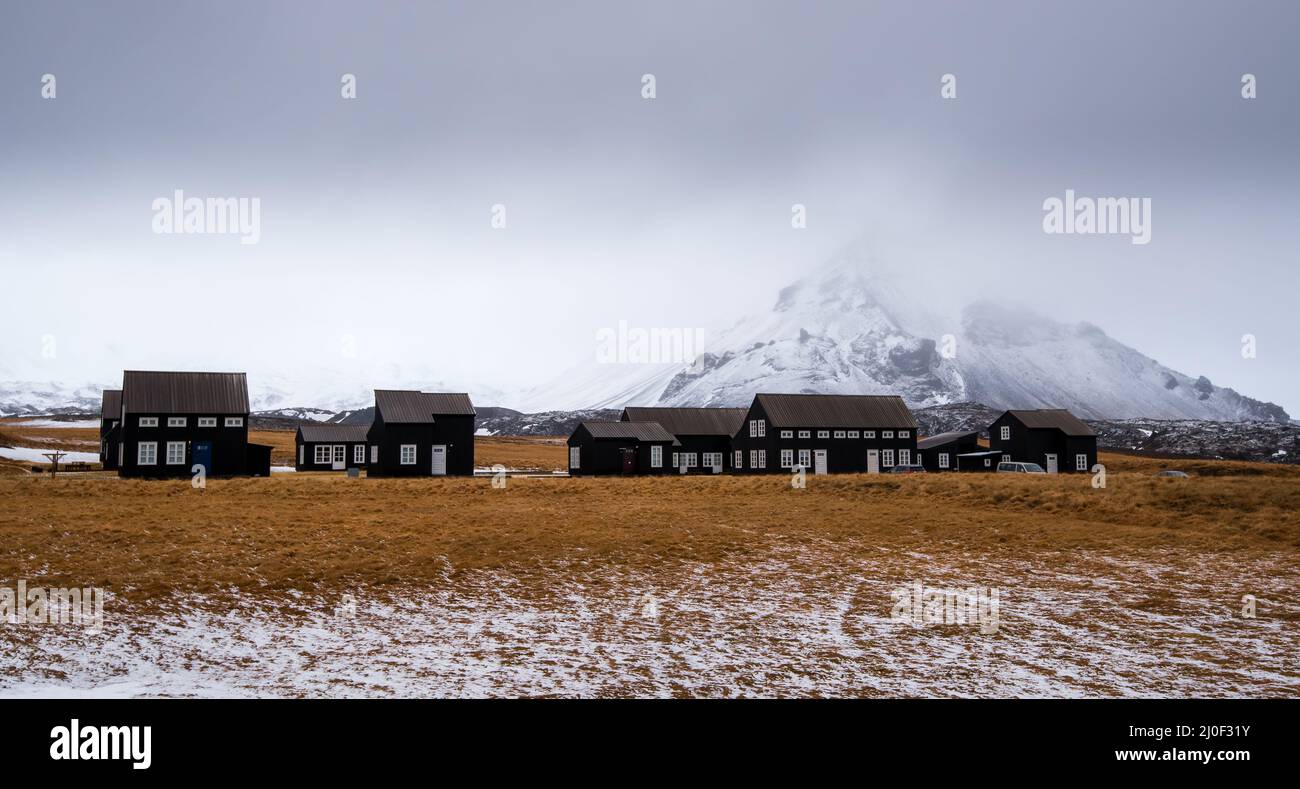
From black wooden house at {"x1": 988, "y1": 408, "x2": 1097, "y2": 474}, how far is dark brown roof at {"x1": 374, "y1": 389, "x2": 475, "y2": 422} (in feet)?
168

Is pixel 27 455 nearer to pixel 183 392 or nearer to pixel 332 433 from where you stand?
pixel 332 433

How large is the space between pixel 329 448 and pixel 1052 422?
224 ft

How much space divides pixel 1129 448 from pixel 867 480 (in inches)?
5463

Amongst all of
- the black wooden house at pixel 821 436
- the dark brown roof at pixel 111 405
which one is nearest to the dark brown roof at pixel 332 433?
the dark brown roof at pixel 111 405

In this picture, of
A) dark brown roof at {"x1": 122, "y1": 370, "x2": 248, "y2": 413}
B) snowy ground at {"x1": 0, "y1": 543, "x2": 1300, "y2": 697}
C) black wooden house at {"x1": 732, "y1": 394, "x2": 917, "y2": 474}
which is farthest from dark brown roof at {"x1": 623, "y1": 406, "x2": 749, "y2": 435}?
snowy ground at {"x1": 0, "y1": 543, "x2": 1300, "y2": 697}

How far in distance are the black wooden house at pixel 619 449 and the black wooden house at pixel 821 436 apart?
7.98 meters

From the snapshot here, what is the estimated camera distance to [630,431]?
7181 centimetres

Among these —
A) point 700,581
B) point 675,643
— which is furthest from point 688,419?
point 675,643

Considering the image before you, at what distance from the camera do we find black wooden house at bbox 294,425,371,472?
72562 mm

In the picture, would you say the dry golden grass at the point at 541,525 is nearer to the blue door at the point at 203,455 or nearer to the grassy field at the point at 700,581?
the grassy field at the point at 700,581

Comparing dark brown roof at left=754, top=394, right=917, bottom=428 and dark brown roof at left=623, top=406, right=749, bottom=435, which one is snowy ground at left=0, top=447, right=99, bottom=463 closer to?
dark brown roof at left=623, top=406, right=749, bottom=435
